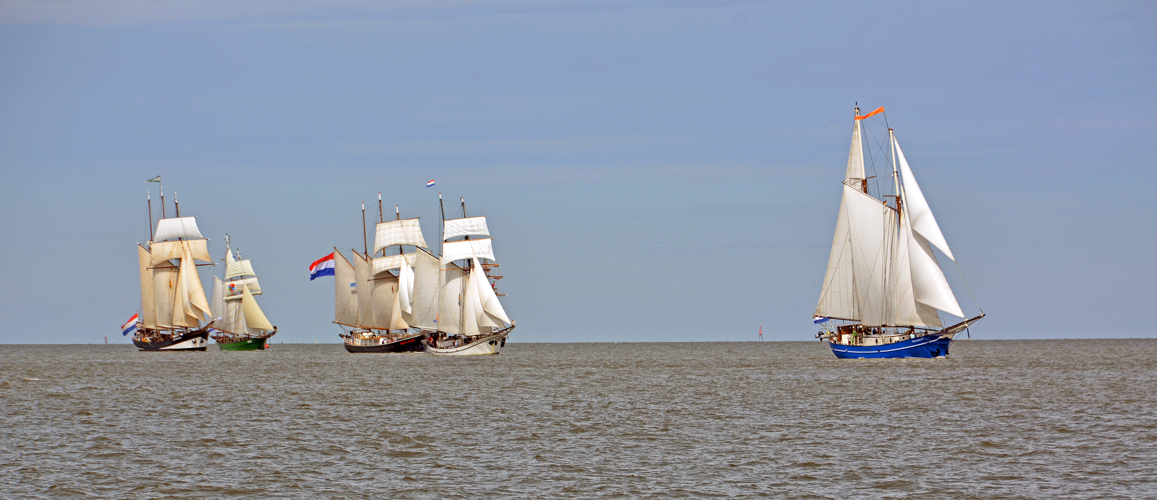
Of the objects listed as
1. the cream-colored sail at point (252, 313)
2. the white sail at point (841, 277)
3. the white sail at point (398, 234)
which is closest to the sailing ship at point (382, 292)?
the white sail at point (398, 234)

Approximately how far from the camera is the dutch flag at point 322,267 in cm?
16075

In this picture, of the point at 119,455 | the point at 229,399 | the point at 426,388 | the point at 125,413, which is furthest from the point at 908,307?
the point at 119,455

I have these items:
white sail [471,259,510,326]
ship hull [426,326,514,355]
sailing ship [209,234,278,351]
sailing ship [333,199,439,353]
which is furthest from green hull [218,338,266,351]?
white sail [471,259,510,326]

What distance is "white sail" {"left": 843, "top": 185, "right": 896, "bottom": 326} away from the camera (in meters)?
90.2

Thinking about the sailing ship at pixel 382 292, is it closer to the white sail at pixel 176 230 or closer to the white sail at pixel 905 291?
the white sail at pixel 176 230

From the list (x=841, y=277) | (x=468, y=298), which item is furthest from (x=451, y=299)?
(x=841, y=277)

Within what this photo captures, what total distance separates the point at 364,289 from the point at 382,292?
8.09ft

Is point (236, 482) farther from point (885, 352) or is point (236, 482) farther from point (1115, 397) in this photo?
point (885, 352)

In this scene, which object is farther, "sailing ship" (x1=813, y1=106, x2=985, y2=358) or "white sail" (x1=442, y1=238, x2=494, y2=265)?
"white sail" (x1=442, y1=238, x2=494, y2=265)

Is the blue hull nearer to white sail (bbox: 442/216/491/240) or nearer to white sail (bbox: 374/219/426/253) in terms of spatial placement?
white sail (bbox: 442/216/491/240)

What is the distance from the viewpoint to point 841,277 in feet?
304

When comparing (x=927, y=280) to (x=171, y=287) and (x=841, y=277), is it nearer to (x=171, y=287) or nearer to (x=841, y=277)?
(x=841, y=277)

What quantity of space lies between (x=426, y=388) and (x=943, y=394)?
29660 mm

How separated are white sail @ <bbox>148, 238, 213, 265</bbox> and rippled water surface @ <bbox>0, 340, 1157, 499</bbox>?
10666 cm
